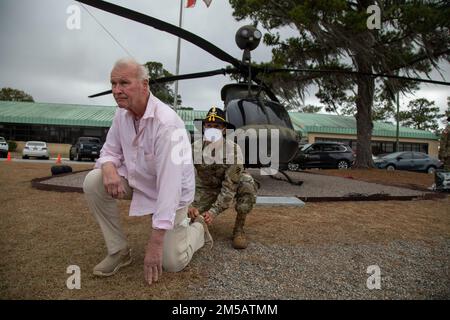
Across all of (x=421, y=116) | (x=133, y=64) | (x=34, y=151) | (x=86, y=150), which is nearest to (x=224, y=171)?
(x=133, y=64)

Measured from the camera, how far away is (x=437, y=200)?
6.27 meters

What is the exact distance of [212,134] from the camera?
10.3 ft

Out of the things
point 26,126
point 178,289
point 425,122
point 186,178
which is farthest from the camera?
point 425,122

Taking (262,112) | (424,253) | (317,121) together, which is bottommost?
(424,253)

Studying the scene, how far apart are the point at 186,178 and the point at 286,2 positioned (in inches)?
443

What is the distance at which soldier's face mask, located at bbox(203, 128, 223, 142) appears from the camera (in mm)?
3125

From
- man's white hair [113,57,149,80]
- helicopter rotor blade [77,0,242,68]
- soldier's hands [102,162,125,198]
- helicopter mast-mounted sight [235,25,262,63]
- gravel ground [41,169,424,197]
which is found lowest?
gravel ground [41,169,424,197]

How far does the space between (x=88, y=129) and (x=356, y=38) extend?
25615 millimetres

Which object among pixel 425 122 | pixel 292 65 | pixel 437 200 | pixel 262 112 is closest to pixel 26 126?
pixel 292 65

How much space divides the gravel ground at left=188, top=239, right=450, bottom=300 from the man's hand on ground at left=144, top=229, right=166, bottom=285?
274 mm

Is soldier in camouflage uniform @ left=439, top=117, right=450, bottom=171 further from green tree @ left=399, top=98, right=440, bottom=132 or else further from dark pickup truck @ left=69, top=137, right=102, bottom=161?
green tree @ left=399, top=98, right=440, bottom=132

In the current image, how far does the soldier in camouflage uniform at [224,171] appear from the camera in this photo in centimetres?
306

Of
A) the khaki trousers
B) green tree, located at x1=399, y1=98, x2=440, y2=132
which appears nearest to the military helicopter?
the khaki trousers

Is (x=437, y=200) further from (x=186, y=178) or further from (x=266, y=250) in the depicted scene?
(x=186, y=178)
